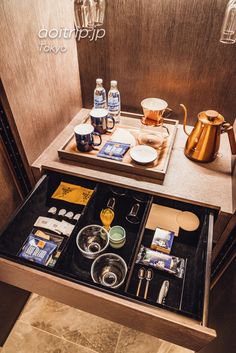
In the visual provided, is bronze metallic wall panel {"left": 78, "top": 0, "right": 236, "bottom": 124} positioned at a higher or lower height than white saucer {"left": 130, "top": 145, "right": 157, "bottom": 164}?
higher

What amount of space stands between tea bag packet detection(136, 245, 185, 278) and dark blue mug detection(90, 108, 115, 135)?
619 millimetres

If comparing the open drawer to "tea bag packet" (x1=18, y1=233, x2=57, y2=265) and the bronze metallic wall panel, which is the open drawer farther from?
the bronze metallic wall panel

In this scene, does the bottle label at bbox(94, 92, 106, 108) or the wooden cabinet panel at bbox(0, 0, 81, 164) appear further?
the bottle label at bbox(94, 92, 106, 108)

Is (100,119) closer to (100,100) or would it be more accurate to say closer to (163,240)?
(100,100)

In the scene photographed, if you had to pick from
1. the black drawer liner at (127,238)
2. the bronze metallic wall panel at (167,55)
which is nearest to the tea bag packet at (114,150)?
the black drawer liner at (127,238)

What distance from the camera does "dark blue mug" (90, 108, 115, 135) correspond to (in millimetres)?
1166

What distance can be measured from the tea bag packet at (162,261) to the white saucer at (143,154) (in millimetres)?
386

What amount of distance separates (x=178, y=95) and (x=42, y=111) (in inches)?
27.3

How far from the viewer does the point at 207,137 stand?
3.27 feet

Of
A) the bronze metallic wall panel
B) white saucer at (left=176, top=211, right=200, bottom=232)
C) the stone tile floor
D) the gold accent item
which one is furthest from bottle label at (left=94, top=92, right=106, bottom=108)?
the stone tile floor

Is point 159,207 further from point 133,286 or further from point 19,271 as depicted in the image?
point 19,271

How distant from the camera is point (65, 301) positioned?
2.68ft

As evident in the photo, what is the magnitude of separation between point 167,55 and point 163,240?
87 centimetres

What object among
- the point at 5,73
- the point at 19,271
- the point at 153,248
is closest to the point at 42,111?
the point at 5,73
